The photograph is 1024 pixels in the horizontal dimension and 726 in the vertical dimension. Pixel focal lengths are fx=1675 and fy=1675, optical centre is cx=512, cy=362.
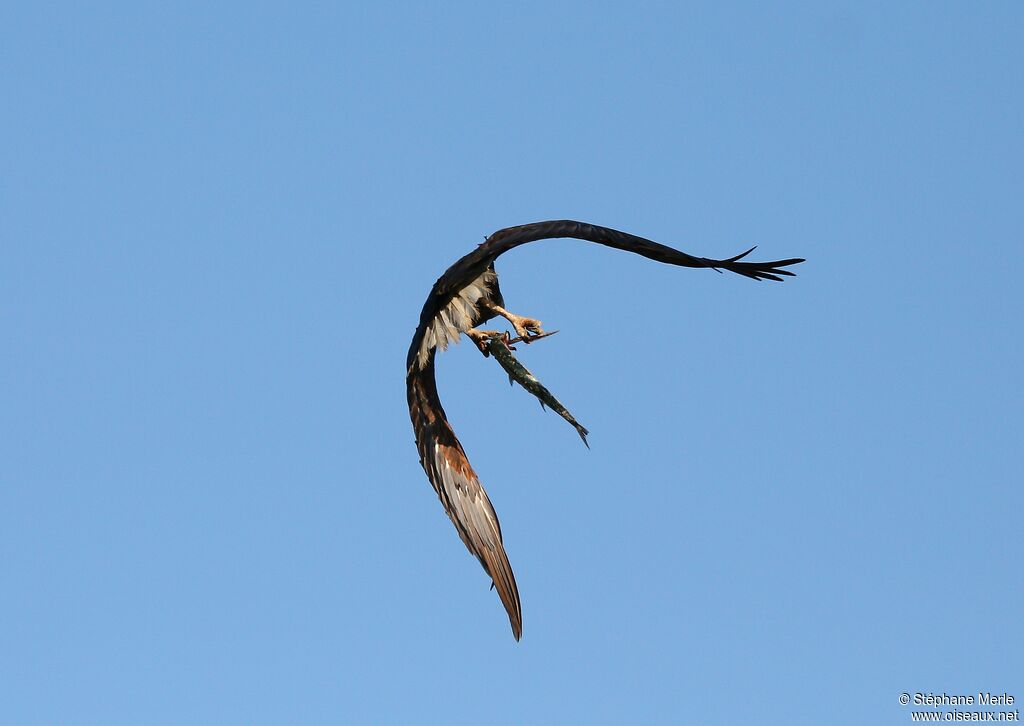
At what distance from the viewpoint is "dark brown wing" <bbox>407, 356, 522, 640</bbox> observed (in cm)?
2133

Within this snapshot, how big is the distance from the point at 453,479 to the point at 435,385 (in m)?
1.29

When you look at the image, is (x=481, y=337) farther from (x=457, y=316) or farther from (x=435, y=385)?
(x=435, y=385)

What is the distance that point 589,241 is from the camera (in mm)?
19891

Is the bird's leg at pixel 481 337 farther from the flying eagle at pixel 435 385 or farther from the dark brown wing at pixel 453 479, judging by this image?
the dark brown wing at pixel 453 479

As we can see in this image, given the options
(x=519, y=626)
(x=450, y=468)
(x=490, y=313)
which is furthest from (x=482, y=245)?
(x=519, y=626)

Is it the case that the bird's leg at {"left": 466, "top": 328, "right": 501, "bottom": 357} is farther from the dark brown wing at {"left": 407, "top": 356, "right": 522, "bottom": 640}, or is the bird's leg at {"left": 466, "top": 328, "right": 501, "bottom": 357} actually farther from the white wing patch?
the dark brown wing at {"left": 407, "top": 356, "right": 522, "bottom": 640}

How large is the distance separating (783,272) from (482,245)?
153 inches

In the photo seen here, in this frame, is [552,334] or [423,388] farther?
[423,388]

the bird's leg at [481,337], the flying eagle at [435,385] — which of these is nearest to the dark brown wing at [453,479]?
the flying eagle at [435,385]

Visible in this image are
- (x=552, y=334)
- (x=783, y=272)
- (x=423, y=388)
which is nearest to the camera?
(x=783, y=272)

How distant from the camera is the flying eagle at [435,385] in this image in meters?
20.7

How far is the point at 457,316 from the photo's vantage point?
21719mm

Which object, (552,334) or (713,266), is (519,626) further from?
(713,266)

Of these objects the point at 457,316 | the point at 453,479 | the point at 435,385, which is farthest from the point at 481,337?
the point at 453,479
